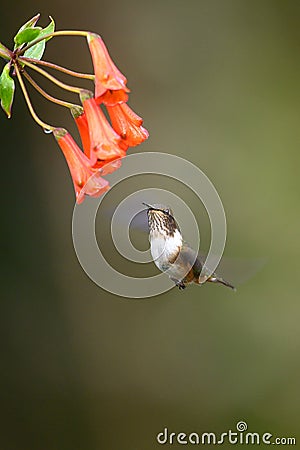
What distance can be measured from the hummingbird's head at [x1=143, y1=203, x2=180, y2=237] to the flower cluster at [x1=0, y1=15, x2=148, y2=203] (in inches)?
10.8

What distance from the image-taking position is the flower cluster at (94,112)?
25.9 inches

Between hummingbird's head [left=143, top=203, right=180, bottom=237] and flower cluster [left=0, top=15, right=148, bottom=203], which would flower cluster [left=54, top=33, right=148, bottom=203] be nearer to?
flower cluster [left=0, top=15, right=148, bottom=203]

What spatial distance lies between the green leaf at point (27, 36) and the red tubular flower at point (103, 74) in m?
0.07

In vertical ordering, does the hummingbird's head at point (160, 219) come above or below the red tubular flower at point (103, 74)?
above

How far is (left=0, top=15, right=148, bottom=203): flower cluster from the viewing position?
0.66 m

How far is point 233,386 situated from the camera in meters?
2.37

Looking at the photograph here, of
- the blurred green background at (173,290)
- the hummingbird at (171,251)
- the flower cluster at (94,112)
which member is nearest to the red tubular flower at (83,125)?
the flower cluster at (94,112)

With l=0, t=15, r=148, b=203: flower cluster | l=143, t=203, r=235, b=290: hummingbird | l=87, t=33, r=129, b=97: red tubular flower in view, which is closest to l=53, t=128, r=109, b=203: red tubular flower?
l=0, t=15, r=148, b=203: flower cluster

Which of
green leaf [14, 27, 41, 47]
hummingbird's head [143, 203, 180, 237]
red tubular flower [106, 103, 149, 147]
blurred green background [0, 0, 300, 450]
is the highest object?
blurred green background [0, 0, 300, 450]

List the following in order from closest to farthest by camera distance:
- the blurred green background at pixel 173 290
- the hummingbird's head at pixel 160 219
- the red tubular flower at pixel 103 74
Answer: the red tubular flower at pixel 103 74
the hummingbird's head at pixel 160 219
the blurred green background at pixel 173 290

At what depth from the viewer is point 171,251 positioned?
1.07 meters

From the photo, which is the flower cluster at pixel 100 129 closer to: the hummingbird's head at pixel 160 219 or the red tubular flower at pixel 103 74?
the red tubular flower at pixel 103 74

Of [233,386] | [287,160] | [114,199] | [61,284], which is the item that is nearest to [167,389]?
[233,386]

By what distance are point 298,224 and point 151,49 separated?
0.93 metres
